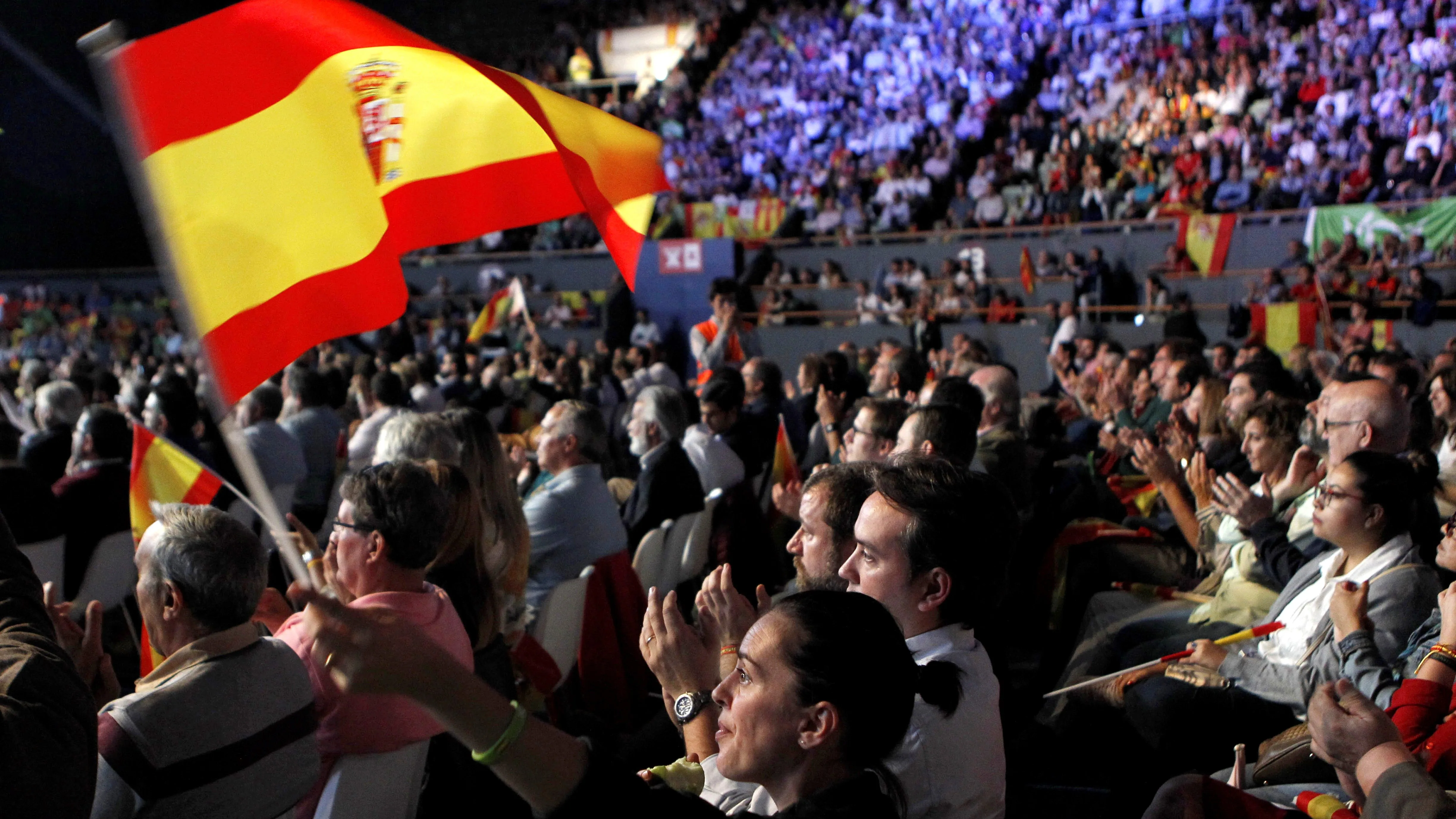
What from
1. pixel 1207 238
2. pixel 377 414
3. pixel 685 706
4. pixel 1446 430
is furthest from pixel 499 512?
pixel 1207 238

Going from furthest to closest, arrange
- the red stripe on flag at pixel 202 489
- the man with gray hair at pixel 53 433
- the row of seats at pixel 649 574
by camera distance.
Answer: the man with gray hair at pixel 53 433 < the row of seats at pixel 649 574 < the red stripe on flag at pixel 202 489

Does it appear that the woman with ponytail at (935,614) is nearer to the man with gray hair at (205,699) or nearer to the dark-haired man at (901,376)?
the man with gray hair at (205,699)

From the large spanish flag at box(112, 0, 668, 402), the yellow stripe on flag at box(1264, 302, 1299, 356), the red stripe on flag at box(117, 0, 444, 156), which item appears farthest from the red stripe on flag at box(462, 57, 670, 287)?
the yellow stripe on flag at box(1264, 302, 1299, 356)

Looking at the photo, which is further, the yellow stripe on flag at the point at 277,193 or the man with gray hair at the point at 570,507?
the man with gray hair at the point at 570,507

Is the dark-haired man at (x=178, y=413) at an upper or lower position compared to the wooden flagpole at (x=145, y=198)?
lower

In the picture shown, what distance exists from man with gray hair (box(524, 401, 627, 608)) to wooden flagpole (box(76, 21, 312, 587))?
175 cm

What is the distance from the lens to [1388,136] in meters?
12.7

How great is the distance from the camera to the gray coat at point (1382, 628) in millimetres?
2535

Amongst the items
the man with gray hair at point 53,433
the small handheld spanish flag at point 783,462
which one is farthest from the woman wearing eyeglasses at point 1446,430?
the man with gray hair at point 53,433

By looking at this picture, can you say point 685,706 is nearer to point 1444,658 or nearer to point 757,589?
point 757,589

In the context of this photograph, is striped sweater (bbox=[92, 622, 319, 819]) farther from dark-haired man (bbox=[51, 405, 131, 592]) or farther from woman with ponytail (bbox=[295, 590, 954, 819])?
dark-haired man (bbox=[51, 405, 131, 592])

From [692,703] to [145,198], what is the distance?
1402 millimetres

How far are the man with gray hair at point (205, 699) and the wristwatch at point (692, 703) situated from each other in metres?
0.69

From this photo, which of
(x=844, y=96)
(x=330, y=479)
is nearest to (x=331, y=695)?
(x=330, y=479)
